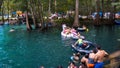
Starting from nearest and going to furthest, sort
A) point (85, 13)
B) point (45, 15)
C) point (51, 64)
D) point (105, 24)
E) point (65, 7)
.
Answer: point (51, 64), point (45, 15), point (105, 24), point (65, 7), point (85, 13)

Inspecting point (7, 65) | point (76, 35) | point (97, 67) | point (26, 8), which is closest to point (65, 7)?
point (26, 8)

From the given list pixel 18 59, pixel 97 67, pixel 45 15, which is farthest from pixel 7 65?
pixel 45 15

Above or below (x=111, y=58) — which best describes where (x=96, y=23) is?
below

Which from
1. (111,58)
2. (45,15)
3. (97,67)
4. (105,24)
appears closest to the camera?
(111,58)

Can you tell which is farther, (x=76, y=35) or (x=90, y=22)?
(x=90, y=22)

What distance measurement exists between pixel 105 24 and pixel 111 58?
63520 mm

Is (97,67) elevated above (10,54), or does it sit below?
above

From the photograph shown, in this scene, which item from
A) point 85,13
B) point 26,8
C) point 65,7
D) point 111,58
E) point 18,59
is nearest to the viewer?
point 111,58

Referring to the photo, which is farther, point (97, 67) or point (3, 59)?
point (3, 59)

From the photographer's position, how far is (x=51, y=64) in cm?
2127

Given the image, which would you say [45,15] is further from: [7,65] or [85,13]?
[7,65]

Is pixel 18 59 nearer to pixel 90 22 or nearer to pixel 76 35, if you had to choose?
pixel 76 35

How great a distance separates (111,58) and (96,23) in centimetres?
6124

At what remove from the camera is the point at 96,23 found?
63.2 m
